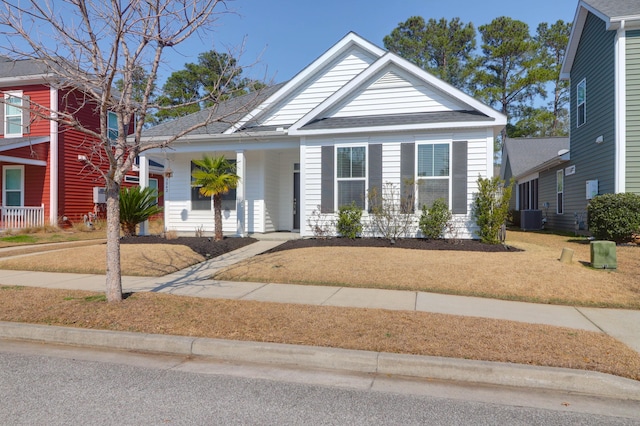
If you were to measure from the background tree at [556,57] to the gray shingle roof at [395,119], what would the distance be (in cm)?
2602

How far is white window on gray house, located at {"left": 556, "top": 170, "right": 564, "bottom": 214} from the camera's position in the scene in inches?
676

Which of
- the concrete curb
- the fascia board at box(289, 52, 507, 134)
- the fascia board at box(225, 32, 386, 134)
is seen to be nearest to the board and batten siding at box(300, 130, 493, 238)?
the fascia board at box(289, 52, 507, 134)

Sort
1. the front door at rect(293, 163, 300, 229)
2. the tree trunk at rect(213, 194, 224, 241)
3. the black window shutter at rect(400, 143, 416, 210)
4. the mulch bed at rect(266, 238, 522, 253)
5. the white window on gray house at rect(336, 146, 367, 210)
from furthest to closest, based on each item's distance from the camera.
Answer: the front door at rect(293, 163, 300, 229) < the white window on gray house at rect(336, 146, 367, 210) < the tree trunk at rect(213, 194, 224, 241) < the black window shutter at rect(400, 143, 416, 210) < the mulch bed at rect(266, 238, 522, 253)

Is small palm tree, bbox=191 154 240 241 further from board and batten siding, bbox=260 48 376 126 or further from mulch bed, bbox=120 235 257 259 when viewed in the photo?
board and batten siding, bbox=260 48 376 126

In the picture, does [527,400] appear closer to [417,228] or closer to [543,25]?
[417,228]

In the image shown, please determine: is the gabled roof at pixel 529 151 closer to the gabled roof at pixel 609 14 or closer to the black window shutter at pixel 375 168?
the gabled roof at pixel 609 14

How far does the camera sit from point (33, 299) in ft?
20.5

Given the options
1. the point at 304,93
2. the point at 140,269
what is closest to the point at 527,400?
the point at 140,269

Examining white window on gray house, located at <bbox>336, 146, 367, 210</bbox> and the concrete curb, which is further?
white window on gray house, located at <bbox>336, 146, 367, 210</bbox>

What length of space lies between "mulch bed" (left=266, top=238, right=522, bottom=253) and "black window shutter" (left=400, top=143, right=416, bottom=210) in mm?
1384

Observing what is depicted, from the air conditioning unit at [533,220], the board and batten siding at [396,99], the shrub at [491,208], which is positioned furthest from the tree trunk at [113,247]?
the air conditioning unit at [533,220]

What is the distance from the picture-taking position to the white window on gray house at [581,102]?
14.8 m

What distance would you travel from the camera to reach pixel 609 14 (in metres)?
12.0

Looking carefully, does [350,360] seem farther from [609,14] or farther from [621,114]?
[609,14]
